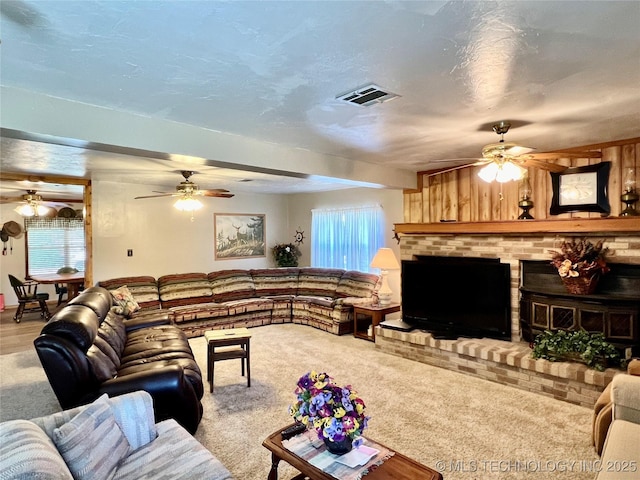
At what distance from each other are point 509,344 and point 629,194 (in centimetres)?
188

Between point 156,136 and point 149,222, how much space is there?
4.04 meters

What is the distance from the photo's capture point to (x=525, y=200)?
427 centimetres

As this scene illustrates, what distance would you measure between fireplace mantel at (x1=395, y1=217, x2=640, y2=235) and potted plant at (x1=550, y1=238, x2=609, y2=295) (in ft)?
0.54

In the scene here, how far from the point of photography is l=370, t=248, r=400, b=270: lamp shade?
5512 millimetres

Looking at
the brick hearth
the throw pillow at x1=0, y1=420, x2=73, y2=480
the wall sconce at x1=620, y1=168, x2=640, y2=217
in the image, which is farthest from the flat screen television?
the throw pillow at x1=0, y1=420, x2=73, y2=480

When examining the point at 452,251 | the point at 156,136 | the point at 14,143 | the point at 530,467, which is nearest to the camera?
the point at 530,467

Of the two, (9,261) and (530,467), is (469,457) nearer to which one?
(530,467)

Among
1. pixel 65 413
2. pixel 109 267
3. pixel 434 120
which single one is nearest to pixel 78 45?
pixel 65 413

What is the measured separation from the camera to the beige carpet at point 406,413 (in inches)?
103

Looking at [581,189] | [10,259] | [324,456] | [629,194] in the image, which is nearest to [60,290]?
[10,259]

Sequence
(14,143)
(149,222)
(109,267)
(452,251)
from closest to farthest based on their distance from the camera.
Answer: (14,143), (452,251), (109,267), (149,222)

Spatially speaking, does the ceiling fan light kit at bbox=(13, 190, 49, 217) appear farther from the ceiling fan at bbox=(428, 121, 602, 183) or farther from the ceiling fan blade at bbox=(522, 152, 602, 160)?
the ceiling fan blade at bbox=(522, 152, 602, 160)

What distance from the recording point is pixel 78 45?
168 centimetres

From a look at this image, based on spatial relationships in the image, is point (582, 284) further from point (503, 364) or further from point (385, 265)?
point (385, 265)
